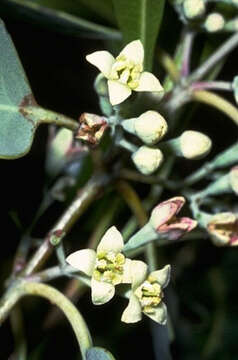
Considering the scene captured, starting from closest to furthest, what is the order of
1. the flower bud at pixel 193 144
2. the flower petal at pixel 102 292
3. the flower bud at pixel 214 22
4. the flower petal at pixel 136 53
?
the flower petal at pixel 102 292 < the flower petal at pixel 136 53 < the flower bud at pixel 193 144 < the flower bud at pixel 214 22

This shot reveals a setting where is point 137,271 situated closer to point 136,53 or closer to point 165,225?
point 165,225

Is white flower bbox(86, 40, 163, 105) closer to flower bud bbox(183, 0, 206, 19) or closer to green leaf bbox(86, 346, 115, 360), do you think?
flower bud bbox(183, 0, 206, 19)

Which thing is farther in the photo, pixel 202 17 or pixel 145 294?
pixel 202 17

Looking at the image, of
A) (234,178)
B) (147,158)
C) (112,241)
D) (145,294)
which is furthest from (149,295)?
(234,178)

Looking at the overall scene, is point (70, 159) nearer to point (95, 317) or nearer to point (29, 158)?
point (29, 158)

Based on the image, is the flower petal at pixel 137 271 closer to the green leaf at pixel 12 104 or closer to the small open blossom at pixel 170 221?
the small open blossom at pixel 170 221

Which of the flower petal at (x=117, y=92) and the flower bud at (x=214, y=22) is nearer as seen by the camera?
the flower petal at (x=117, y=92)

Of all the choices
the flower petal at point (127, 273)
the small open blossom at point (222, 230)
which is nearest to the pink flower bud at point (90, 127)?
the flower petal at point (127, 273)
